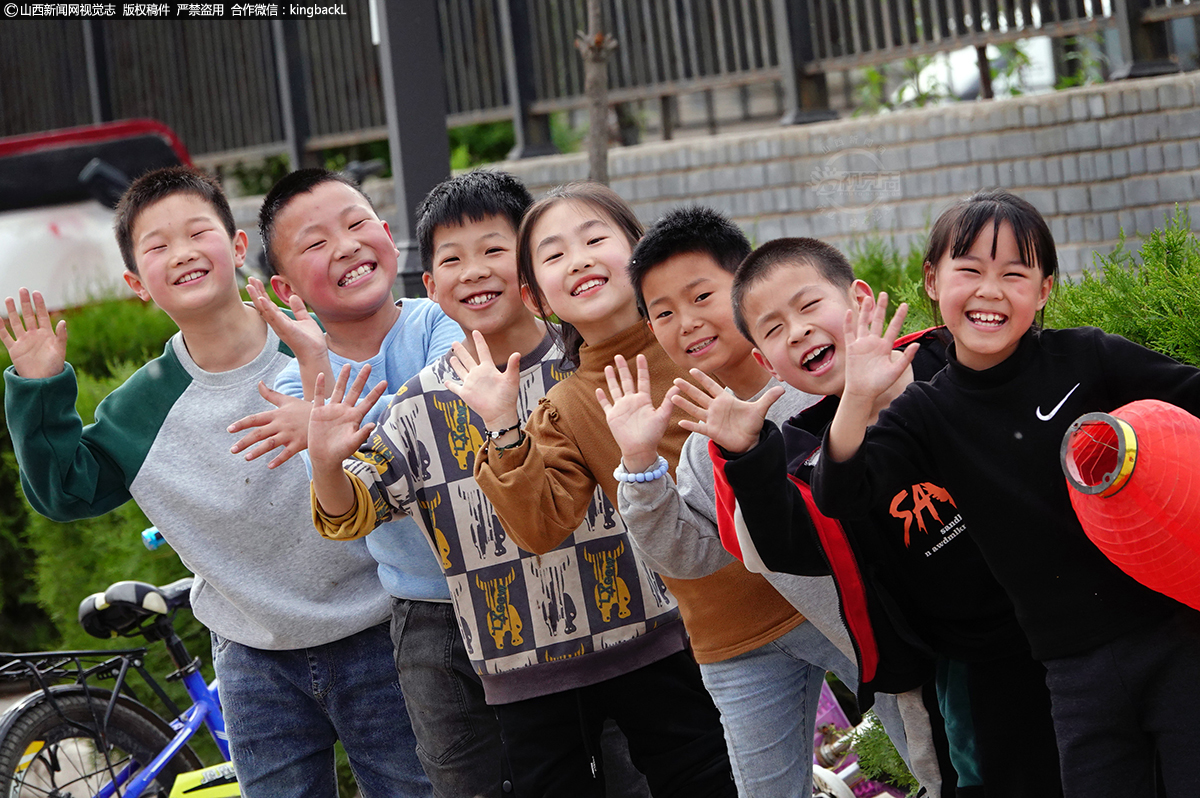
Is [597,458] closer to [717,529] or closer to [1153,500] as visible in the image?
[717,529]

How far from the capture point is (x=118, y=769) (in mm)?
4004

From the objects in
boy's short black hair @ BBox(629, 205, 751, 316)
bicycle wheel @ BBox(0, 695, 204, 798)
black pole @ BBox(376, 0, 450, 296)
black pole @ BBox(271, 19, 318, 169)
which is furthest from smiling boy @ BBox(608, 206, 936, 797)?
black pole @ BBox(271, 19, 318, 169)

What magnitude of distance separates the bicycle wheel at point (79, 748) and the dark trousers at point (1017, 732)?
287cm

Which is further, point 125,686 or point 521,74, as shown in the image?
point 521,74

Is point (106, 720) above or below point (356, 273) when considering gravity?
below

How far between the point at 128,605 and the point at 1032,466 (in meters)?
3.03

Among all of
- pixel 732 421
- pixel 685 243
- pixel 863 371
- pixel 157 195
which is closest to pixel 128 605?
pixel 157 195

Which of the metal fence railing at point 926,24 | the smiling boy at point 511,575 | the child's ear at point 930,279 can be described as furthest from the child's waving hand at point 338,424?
the metal fence railing at point 926,24

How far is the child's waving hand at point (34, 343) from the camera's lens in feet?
8.86

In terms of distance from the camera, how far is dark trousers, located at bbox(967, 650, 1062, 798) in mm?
2061

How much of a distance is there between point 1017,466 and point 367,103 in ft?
29.3

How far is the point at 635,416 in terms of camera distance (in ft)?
7.16

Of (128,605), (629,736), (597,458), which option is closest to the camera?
(597,458)

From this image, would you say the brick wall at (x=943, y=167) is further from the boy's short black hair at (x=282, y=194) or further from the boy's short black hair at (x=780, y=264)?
the boy's short black hair at (x=780, y=264)
